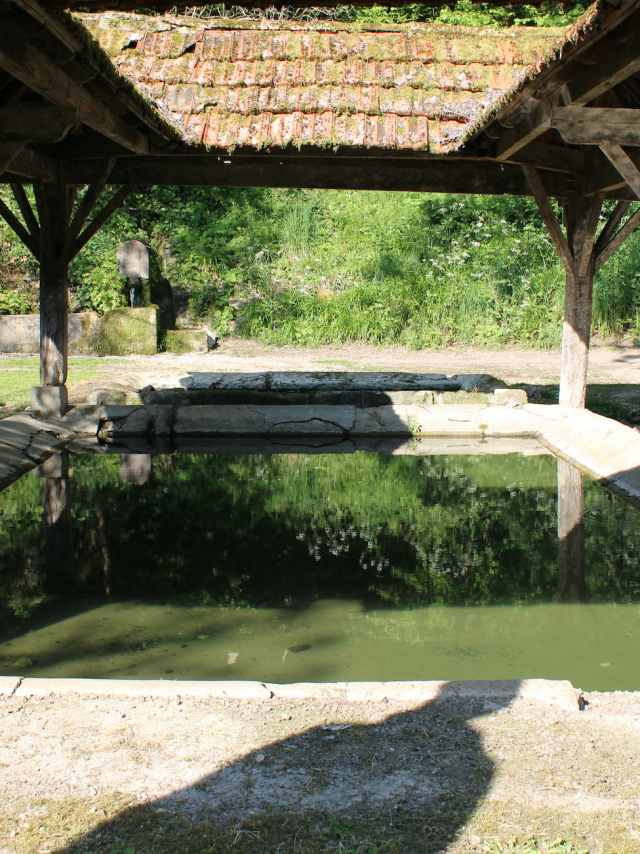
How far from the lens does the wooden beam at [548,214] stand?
23.4 feet

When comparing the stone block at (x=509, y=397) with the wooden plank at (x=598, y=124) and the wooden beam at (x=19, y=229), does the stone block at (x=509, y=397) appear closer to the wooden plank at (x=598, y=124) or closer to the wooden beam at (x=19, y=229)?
the wooden plank at (x=598, y=124)

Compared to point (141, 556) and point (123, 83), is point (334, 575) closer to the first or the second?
point (141, 556)

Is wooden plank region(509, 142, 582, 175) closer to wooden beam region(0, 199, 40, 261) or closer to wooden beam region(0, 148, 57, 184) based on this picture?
wooden beam region(0, 148, 57, 184)

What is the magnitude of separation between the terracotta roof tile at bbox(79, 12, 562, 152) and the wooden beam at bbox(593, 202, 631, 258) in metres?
1.77

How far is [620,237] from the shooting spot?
25.3 feet

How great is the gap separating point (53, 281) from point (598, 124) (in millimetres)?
5828

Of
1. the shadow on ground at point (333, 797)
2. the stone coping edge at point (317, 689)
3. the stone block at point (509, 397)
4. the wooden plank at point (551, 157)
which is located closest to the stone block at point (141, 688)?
the stone coping edge at point (317, 689)

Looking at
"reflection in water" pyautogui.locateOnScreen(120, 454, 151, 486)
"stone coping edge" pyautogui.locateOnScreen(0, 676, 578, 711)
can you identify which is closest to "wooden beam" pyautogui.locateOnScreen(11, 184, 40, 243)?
"reflection in water" pyautogui.locateOnScreen(120, 454, 151, 486)

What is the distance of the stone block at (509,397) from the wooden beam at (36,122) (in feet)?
19.2

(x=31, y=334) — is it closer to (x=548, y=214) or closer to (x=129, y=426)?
(x=129, y=426)

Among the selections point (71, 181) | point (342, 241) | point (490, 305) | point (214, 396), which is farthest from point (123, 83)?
point (342, 241)

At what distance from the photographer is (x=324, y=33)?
7.94 m

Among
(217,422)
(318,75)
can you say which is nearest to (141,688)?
(217,422)

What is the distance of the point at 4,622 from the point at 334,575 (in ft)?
5.88
